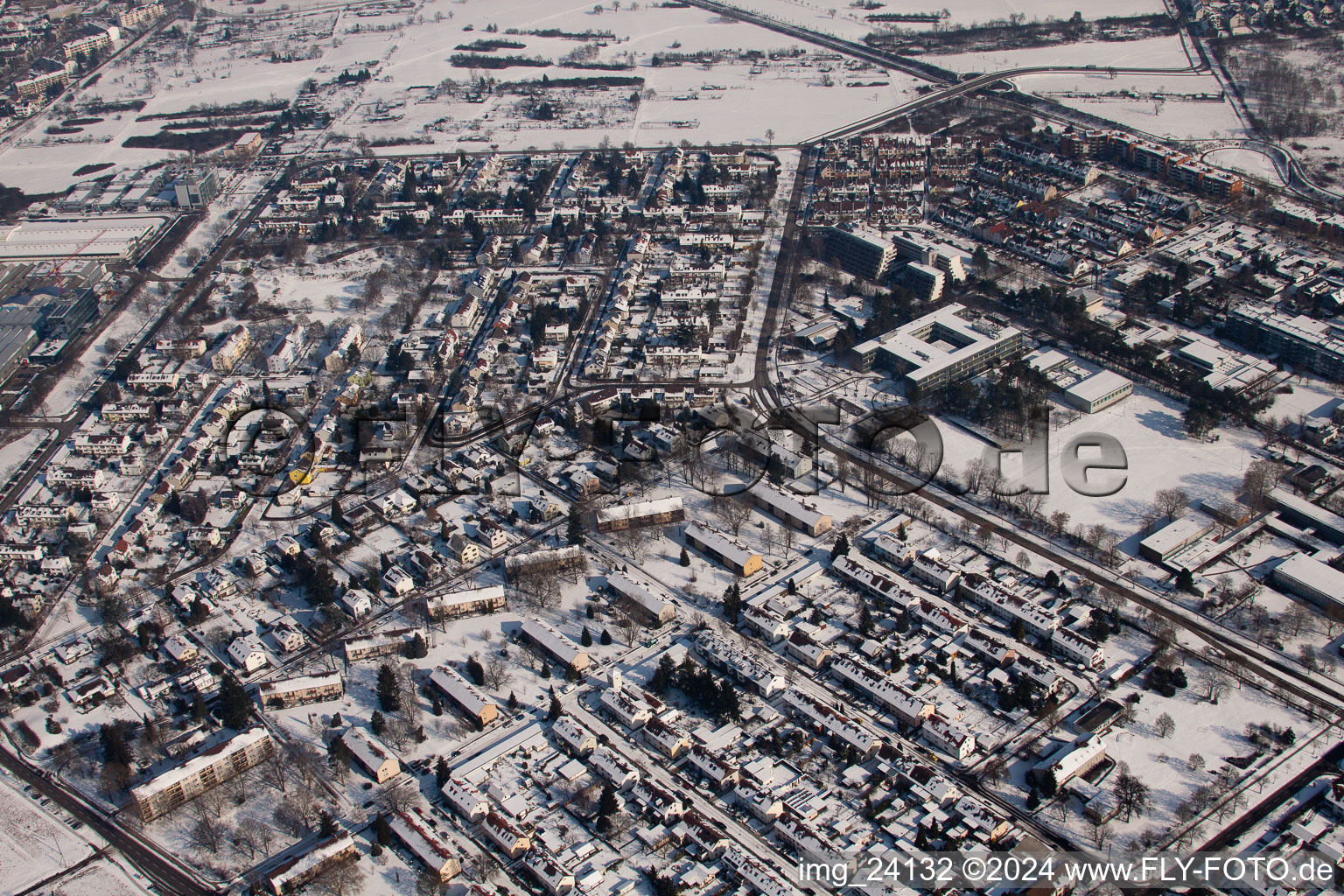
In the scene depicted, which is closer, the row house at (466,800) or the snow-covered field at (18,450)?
the row house at (466,800)

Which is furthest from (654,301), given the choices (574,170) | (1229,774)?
(1229,774)

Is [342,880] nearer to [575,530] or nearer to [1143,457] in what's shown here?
[575,530]

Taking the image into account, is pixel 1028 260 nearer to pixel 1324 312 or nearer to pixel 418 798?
pixel 1324 312

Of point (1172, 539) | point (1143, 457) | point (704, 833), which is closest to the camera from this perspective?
point (704, 833)

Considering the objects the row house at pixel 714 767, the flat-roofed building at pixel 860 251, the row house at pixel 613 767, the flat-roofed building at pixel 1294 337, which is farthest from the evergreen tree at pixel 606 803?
the flat-roofed building at pixel 1294 337

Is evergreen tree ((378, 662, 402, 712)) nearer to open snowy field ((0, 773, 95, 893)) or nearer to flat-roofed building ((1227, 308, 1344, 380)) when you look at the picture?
open snowy field ((0, 773, 95, 893))

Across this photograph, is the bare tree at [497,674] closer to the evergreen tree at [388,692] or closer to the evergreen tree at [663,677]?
the evergreen tree at [388,692]

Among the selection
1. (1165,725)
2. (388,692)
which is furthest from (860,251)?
(388,692)
